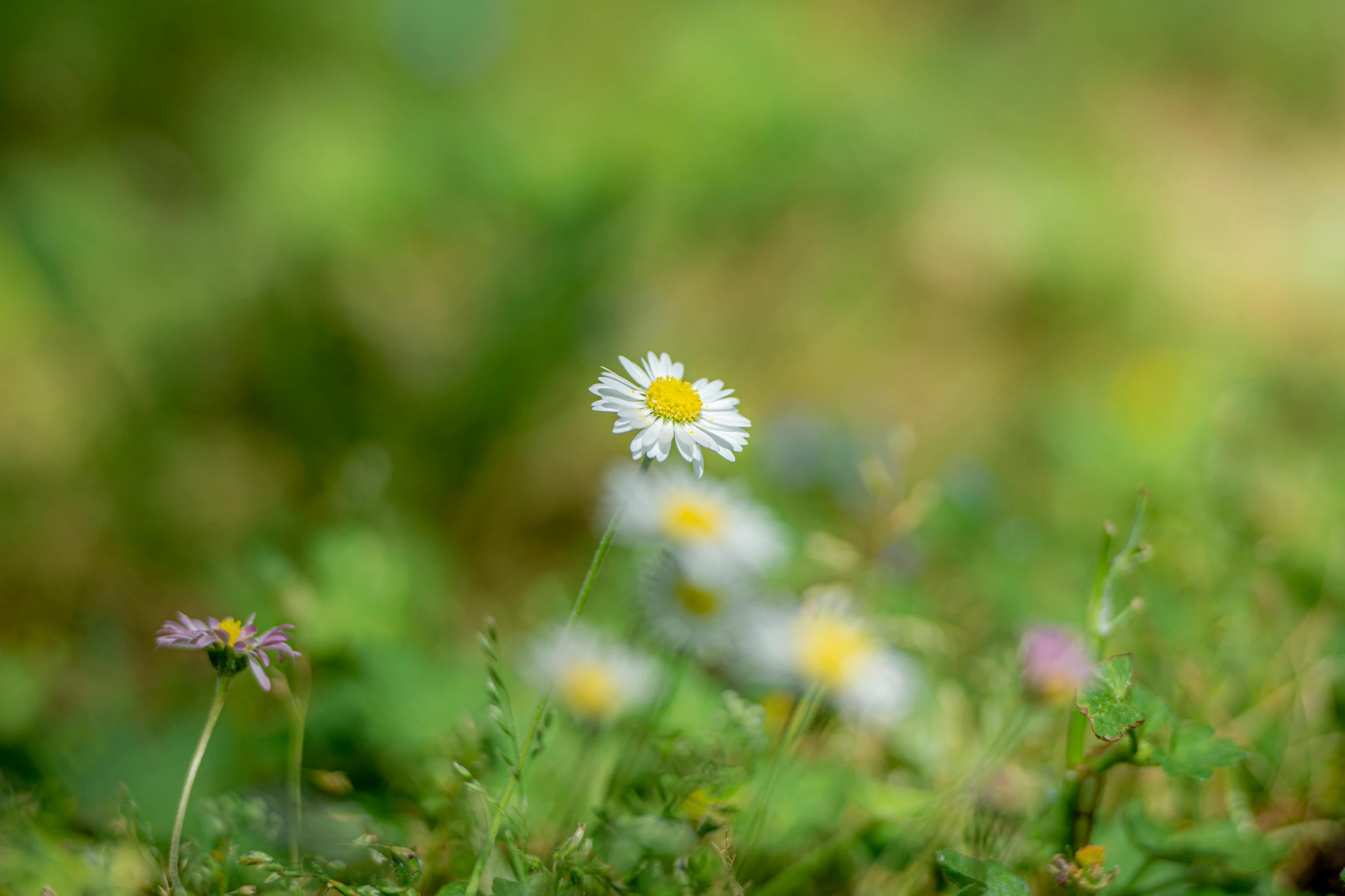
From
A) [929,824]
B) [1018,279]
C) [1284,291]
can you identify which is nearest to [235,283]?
[929,824]

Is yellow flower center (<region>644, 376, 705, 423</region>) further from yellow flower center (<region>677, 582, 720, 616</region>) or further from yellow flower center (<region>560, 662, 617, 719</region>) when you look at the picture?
yellow flower center (<region>560, 662, 617, 719</region>)

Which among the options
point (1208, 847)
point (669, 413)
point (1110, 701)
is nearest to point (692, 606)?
point (669, 413)

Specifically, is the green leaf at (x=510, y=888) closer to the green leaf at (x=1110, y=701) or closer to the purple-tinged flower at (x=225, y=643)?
the purple-tinged flower at (x=225, y=643)

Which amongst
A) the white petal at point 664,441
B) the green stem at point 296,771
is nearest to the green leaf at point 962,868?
the white petal at point 664,441

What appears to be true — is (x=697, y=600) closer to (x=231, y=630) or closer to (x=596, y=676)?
(x=596, y=676)

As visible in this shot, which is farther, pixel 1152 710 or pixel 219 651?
pixel 1152 710
